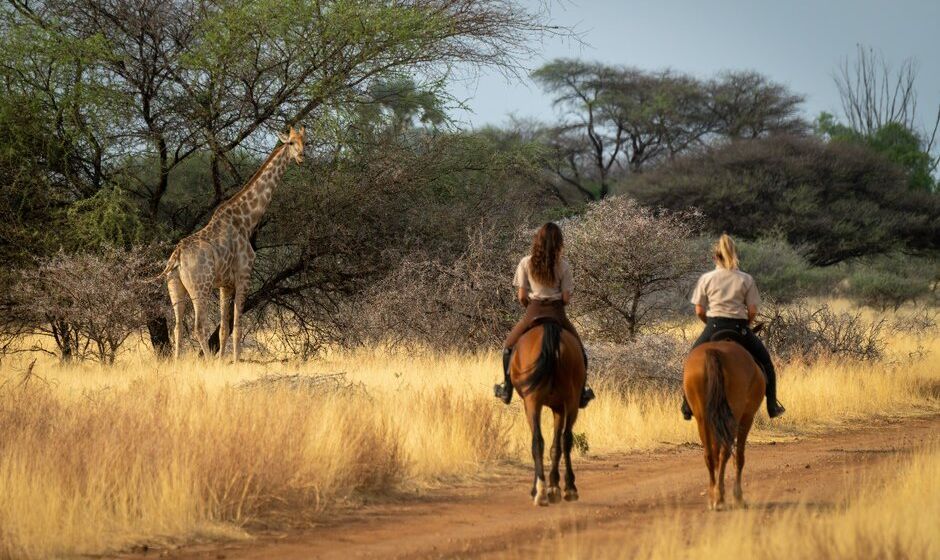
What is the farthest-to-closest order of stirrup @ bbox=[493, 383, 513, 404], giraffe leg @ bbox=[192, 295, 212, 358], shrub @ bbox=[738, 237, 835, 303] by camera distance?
shrub @ bbox=[738, 237, 835, 303]
giraffe leg @ bbox=[192, 295, 212, 358]
stirrup @ bbox=[493, 383, 513, 404]

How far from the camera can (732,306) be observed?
823cm

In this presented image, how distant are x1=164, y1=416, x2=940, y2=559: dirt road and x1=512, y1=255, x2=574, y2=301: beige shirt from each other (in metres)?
1.44

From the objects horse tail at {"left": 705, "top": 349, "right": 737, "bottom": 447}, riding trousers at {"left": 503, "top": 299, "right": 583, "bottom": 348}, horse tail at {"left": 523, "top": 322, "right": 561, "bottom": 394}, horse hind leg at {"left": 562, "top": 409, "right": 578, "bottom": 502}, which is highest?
riding trousers at {"left": 503, "top": 299, "right": 583, "bottom": 348}

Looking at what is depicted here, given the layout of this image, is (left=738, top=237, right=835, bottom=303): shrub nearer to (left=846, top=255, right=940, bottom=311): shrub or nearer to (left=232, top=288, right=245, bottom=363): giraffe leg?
(left=846, top=255, right=940, bottom=311): shrub

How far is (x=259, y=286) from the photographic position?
18891 millimetres

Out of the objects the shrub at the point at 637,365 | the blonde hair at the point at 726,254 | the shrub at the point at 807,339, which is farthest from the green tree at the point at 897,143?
the blonde hair at the point at 726,254

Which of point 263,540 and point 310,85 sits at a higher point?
point 310,85

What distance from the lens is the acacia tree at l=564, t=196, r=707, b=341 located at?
1573 centimetres

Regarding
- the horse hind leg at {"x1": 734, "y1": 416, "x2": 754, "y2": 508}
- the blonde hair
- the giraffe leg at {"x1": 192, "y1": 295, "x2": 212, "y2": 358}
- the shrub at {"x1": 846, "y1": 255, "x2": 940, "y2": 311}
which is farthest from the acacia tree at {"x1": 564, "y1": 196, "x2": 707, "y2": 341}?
the shrub at {"x1": 846, "y1": 255, "x2": 940, "y2": 311}

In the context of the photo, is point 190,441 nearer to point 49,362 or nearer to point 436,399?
point 436,399

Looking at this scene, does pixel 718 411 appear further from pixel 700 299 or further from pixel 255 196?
pixel 255 196

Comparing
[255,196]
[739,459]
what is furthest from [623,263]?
[739,459]

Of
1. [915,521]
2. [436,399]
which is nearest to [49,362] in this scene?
[436,399]

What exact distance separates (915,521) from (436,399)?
194 inches
